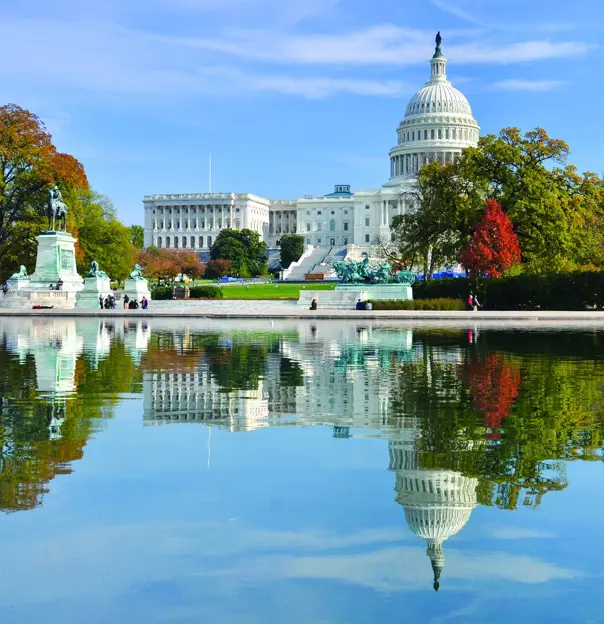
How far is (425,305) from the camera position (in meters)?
48.7

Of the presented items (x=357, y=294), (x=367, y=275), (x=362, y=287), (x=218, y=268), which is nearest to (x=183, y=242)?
(x=218, y=268)

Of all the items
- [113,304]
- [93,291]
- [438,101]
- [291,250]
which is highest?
[438,101]

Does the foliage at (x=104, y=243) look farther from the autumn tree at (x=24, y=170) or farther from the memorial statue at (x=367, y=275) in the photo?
the memorial statue at (x=367, y=275)

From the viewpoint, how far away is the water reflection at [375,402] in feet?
27.5

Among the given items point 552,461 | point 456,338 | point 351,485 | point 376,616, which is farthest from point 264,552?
point 456,338

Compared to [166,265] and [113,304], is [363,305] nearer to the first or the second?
[113,304]

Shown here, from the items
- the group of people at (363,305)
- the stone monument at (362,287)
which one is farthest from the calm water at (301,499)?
the stone monument at (362,287)

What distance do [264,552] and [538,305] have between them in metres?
45.0

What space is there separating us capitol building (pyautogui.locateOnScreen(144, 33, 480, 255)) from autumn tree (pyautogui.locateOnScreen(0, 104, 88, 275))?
10117 centimetres

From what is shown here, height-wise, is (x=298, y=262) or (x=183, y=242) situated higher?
(x=183, y=242)

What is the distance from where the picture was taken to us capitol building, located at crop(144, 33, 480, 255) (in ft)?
518

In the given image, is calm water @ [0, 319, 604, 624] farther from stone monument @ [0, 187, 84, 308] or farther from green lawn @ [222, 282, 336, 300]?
green lawn @ [222, 282, 336, 300]

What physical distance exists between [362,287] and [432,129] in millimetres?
105306

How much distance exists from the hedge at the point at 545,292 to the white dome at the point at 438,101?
108 metres
